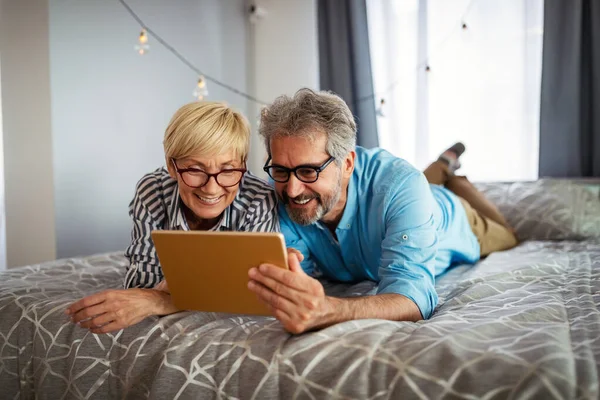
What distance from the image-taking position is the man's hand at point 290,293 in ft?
4.08

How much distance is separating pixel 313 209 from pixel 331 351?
0.63m

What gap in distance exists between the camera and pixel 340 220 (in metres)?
1.91

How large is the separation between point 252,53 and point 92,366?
3.55 m

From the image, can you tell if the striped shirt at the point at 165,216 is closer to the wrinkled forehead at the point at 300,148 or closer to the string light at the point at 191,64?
the wrinkled forehead at the point at 300,148

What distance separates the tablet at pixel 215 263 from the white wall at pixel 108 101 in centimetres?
176

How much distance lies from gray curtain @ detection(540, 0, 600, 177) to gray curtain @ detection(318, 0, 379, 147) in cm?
111

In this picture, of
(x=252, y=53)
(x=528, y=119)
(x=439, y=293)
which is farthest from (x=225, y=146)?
(x=252, y=53)

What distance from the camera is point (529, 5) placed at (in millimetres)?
3594

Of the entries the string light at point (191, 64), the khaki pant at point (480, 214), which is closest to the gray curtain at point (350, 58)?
the string light at point (191, 64)

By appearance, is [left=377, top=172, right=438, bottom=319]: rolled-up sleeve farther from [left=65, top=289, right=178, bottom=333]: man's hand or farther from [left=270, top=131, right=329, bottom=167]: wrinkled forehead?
[left=65, top=289, right=178, bottom=333]: man's hand

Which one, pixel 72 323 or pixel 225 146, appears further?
pixel 225 146

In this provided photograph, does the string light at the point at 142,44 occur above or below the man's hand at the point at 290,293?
above

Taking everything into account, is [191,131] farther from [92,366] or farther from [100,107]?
[100,107]

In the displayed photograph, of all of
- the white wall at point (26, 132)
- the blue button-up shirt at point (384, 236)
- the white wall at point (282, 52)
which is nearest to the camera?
Answer: the blue button-up shirt at point (384, 236)
